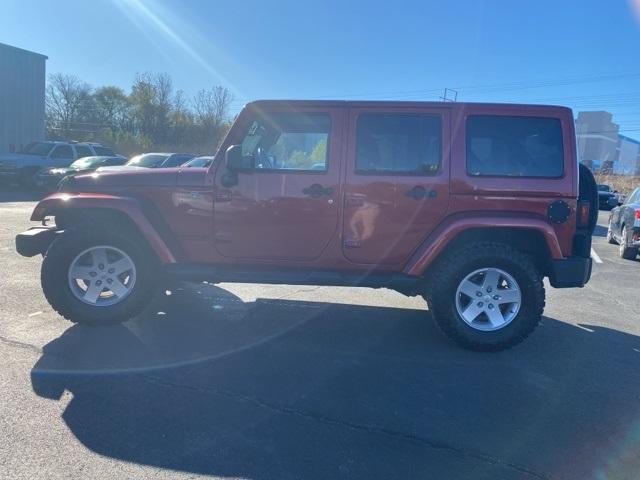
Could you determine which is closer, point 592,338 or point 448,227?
point 448,227

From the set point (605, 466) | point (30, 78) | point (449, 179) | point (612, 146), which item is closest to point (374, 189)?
point (449, 179)

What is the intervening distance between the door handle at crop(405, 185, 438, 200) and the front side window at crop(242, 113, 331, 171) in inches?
32.6

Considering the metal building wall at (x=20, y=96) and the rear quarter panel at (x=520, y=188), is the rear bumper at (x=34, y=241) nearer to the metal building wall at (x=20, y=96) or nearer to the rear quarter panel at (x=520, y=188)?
the rear quarter panel at (x=520, y=188)

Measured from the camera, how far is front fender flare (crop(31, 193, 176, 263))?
4.44 metres

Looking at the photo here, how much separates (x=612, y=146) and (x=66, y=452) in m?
108

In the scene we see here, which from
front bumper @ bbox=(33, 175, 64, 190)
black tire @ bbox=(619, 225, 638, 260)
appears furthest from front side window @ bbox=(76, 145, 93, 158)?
black tire @ bbox=(619, 225, 638, 260)

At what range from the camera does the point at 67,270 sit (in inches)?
177

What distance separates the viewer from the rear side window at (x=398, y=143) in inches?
174

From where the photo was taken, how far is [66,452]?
2.70m

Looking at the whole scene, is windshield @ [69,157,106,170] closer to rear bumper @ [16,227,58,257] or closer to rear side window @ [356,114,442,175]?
rear bumper @ [16,227,58,257]

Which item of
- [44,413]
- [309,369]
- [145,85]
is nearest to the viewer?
[44,413]

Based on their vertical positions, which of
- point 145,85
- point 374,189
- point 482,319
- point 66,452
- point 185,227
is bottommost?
point 66,452

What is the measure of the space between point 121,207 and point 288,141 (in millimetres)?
1625

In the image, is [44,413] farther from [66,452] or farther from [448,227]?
[448,227]
